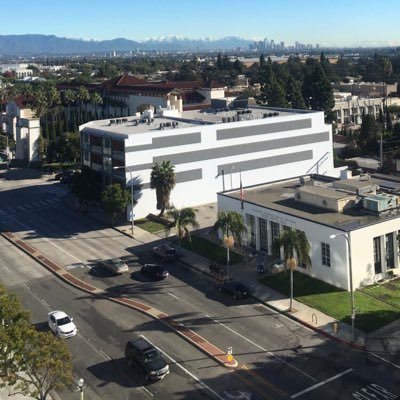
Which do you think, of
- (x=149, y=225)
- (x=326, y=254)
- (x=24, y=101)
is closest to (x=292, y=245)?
(x=326, y=254)

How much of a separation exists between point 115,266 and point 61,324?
14.8 m

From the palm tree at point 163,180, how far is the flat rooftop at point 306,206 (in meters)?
12.2

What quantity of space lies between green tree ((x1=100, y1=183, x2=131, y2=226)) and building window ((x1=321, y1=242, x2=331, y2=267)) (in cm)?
3004

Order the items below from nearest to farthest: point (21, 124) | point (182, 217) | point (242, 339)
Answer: point (242, 339) → point (182, 217) → point (21, 124)

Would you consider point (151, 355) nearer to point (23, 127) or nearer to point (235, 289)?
point (235, 289)

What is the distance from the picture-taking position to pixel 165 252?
6294 centimetres

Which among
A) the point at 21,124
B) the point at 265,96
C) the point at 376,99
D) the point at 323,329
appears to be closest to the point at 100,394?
the point at 323,329

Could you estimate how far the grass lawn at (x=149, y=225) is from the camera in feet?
248

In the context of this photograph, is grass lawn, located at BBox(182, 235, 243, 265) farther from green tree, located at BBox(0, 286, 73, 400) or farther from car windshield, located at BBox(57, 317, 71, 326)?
green tree, located at BBox(0, 286, 73, 400)

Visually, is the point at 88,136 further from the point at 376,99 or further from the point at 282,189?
the point at 376,99

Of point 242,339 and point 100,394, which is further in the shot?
point 242,339

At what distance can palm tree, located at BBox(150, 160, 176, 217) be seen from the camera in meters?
77.6

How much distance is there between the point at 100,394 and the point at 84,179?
4877 centimetres

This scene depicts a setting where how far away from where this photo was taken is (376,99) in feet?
544
